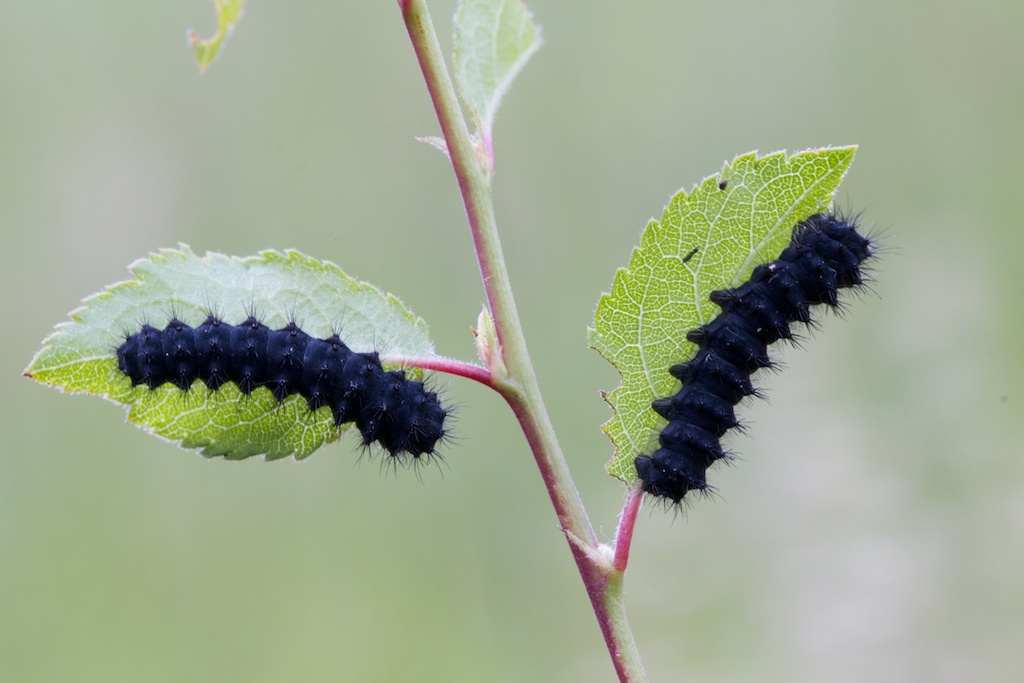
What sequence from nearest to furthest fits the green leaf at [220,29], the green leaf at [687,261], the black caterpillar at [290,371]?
1. the green leaf at [687,261]
2. the green leaf at [220,29]
3. the black caterpillar at [290,371]

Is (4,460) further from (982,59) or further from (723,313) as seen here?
(982,59)

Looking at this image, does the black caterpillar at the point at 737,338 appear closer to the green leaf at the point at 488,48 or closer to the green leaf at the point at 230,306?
the green leaf at the point at 230,306

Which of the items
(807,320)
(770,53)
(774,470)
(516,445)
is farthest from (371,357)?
(770,53)

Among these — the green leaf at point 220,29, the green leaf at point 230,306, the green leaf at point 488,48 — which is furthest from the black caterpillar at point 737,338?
the green leaf at point 220,29

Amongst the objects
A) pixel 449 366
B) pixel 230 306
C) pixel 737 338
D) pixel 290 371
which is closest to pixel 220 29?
pixel 230 306

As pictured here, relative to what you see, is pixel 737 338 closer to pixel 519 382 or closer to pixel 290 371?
pixel 519 382

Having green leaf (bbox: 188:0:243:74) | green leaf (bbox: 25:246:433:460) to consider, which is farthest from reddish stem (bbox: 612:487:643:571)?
green leaf (bbox: 188:0:243:74)
